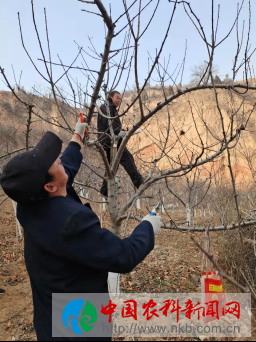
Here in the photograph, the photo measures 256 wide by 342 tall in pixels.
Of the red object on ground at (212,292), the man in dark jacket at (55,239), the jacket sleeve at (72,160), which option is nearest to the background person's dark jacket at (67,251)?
the man in dark jacket at (55,239)

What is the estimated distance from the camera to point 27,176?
1045 mm

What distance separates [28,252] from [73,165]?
712 millimetres

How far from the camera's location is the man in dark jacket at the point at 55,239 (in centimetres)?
102

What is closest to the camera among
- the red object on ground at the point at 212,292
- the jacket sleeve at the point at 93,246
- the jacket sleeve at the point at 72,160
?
the jacket sleeve at the point at 93,246

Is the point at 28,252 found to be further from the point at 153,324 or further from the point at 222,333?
the point at 222,333

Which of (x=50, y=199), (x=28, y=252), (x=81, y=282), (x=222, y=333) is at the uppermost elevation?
(x=50, y=199)

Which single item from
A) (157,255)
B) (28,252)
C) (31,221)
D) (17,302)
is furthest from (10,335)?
(157,255)

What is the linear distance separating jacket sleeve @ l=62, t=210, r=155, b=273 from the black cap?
0.22 meters

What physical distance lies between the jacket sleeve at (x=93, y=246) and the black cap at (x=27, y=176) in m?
0.22

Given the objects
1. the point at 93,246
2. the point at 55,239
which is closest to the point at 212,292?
the point at 93,246

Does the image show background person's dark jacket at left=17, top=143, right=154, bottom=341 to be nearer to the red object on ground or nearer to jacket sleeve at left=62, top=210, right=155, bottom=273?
jacket sleeve at left=62, top=210, right=155, bottom=273

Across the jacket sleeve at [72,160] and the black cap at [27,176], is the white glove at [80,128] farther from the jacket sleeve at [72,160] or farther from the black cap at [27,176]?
the black cap at [27,176]

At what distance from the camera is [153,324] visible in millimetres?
2398

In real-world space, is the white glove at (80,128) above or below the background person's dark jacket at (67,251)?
above
